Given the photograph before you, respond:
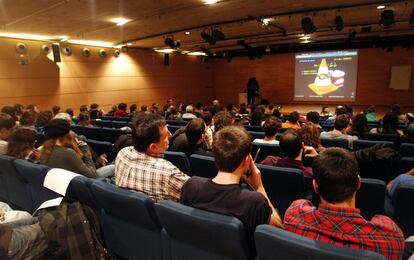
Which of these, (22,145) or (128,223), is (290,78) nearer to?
(22,145)

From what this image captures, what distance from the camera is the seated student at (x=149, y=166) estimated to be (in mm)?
1945

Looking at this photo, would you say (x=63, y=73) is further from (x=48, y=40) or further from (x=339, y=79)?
(x=339, y=79)

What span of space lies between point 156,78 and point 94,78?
11.5 feet

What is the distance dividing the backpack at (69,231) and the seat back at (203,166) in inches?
49.6

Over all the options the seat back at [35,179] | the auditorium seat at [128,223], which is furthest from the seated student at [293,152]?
the seat back at [35,179]

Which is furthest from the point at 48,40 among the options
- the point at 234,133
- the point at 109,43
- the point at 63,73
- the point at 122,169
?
the point at 234,133

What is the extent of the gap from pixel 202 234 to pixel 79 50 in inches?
430

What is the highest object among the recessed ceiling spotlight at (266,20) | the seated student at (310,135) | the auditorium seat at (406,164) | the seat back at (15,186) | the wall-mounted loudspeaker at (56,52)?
the recessed ceiling spotlight at (266,20)

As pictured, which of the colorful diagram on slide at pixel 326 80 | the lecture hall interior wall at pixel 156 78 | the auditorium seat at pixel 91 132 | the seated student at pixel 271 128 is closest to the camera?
the seated student at pixel 271 128

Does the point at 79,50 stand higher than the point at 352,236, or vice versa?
the point at 79,50

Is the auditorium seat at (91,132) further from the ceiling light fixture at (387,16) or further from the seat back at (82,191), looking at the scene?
the ceiling light fixture at (387,16)

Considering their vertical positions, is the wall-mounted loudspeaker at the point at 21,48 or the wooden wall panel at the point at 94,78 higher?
the wall-mounted loudspeaker at the point at 21,48

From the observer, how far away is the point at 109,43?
1134 centimetres

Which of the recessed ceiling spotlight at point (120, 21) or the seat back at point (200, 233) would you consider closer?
the seat back at point (200, 233)
